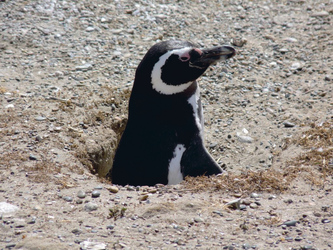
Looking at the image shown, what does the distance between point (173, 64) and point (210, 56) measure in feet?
1.18

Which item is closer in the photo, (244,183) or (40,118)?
(244,183)

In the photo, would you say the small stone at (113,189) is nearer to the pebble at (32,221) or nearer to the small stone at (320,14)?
the pebble at (32,221)

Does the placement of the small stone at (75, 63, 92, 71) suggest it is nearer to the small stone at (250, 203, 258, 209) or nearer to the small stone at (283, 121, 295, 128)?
the small stone at (283, 121, 295, 128)

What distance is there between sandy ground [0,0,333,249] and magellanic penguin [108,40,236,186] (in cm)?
31

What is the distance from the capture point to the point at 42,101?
4523 millimetres

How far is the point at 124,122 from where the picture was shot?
15.7 feet

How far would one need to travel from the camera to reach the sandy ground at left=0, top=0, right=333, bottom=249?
263 centimetres

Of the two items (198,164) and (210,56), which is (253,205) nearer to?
(198,164)

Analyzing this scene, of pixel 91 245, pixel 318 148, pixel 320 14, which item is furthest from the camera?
pixel 320 14

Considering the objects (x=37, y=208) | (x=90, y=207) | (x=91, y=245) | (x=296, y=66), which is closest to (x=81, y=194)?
(x=90, y=207)

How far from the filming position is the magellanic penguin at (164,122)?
362cm

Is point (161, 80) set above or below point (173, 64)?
below

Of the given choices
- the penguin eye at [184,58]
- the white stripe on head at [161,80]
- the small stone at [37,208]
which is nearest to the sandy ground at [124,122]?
the small stone at [37,208]

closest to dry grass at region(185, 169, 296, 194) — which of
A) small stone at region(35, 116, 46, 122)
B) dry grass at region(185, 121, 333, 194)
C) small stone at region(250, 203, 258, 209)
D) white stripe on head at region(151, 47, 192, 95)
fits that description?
dry grass at region(185, 121, 333, 194)
